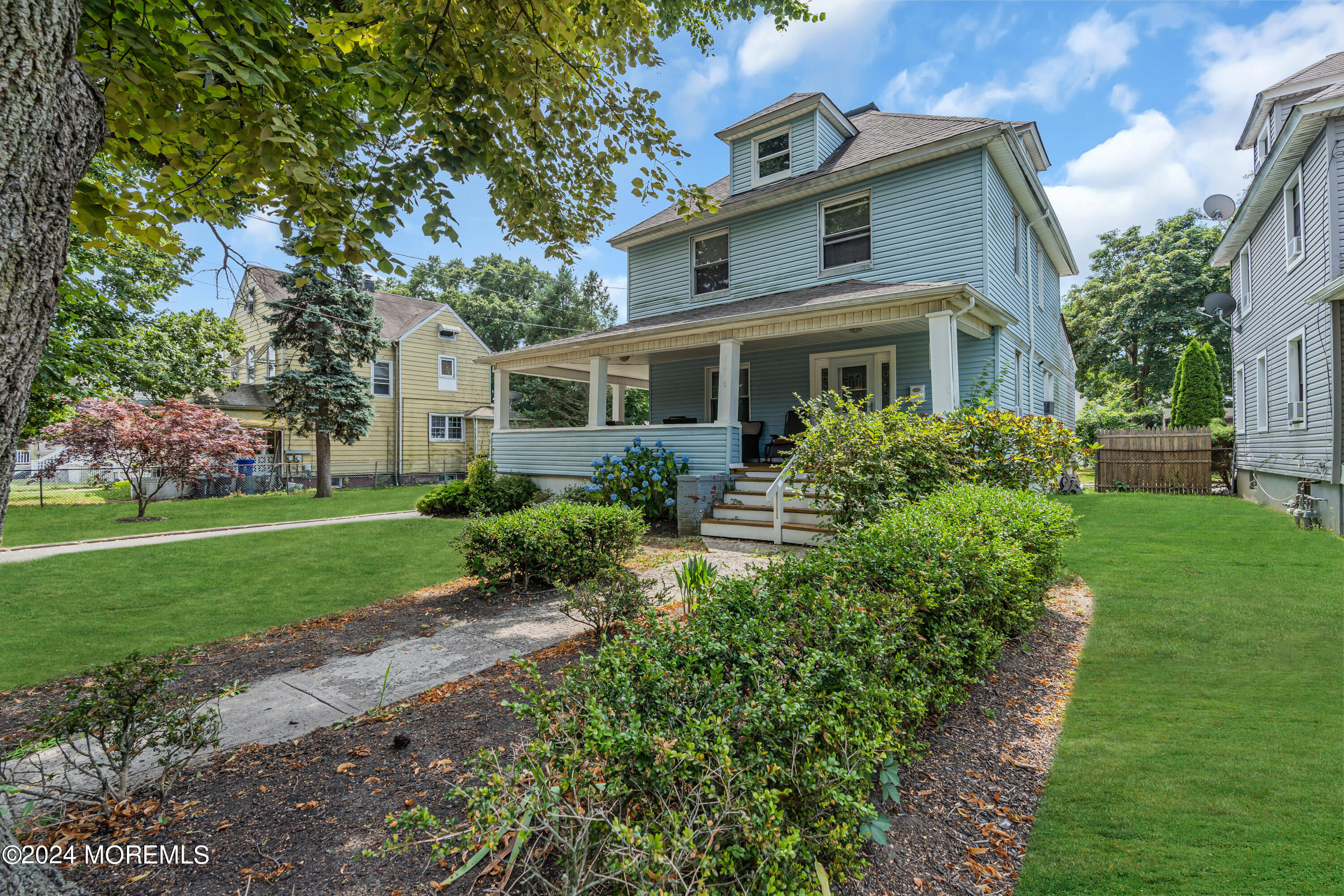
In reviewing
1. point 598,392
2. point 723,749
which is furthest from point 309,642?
point 598,392

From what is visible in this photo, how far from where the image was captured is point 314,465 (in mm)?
21500

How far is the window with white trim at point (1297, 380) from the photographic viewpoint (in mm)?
10016

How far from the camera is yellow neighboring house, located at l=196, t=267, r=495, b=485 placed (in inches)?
846

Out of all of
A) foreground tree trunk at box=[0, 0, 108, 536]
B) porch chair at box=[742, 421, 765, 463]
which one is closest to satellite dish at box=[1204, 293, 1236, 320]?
porch chair at box=[742, 421, 765, 463]

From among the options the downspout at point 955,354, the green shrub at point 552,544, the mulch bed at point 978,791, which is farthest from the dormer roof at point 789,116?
the mulch bed at point 978,791

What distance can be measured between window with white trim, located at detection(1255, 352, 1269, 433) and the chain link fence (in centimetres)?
2524

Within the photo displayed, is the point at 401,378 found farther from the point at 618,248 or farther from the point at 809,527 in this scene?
the point at 809,527

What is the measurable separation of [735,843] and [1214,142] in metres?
21.0

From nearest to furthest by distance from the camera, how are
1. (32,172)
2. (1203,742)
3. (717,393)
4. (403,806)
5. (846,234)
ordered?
(32,172) → (403,806) → (1203,742) → (846,234) → (717,393)

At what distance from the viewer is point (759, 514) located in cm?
834

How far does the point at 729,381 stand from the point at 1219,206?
16.0 meters

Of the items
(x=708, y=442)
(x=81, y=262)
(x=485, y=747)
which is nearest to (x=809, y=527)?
(x=708, y=442)

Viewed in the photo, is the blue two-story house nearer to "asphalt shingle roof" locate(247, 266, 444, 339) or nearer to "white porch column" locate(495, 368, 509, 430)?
"white porch column" locate(495, 368, 509, 430)

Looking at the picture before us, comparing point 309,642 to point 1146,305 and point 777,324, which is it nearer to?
point 777,324
